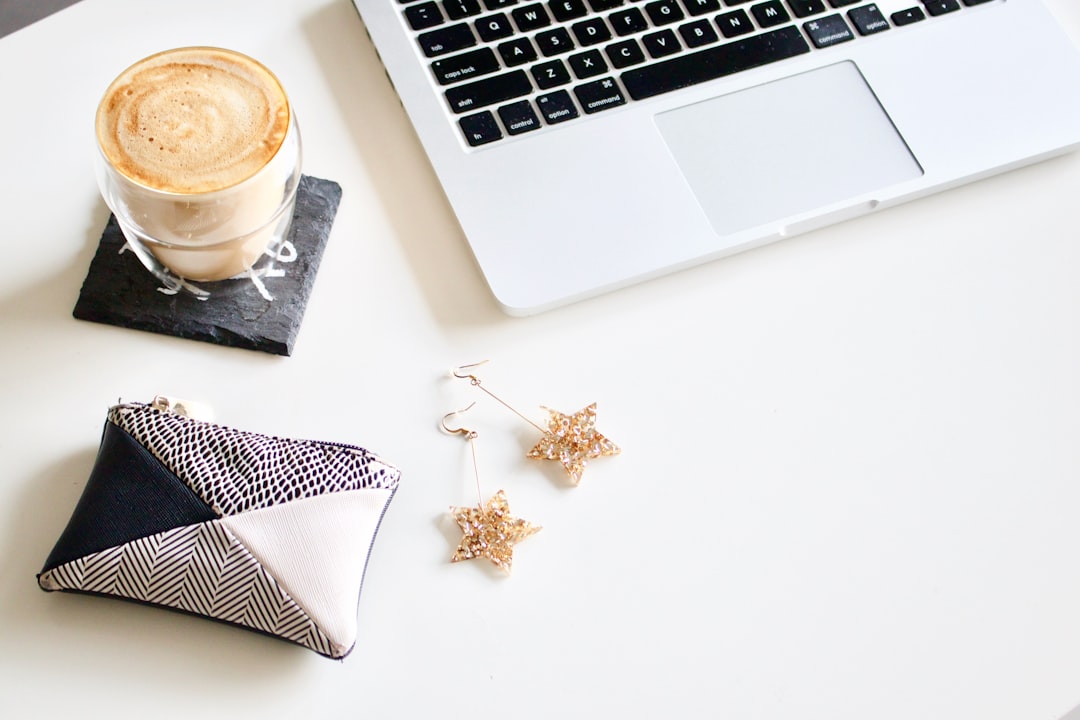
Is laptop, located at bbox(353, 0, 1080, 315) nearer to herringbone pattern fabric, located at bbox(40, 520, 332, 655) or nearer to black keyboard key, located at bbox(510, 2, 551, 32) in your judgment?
black keyboard key, located at bbox(510, 2, 551, 32)

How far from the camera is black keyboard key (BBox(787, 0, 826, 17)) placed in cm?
58

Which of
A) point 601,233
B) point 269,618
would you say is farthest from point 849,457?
point 269,618

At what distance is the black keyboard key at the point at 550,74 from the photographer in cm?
54

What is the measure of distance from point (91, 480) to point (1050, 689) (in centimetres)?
42

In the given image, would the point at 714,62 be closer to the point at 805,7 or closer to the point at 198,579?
the point at 805,7

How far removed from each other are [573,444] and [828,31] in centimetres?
29

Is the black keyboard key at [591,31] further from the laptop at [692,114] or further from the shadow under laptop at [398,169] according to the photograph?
the shadow under laptop at [398,169]

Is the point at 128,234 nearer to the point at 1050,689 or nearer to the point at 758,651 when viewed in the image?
the point at 758,651

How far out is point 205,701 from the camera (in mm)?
409

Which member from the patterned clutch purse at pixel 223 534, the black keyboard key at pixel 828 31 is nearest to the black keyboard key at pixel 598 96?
the black keyboard key at pixel 828 31

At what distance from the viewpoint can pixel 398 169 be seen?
54 cm

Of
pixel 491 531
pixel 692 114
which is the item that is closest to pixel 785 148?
pixel 692 114

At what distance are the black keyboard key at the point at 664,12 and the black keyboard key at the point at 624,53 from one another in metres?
0.02

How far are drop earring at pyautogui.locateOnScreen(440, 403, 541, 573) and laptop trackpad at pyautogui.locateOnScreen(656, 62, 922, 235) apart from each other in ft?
0.61
